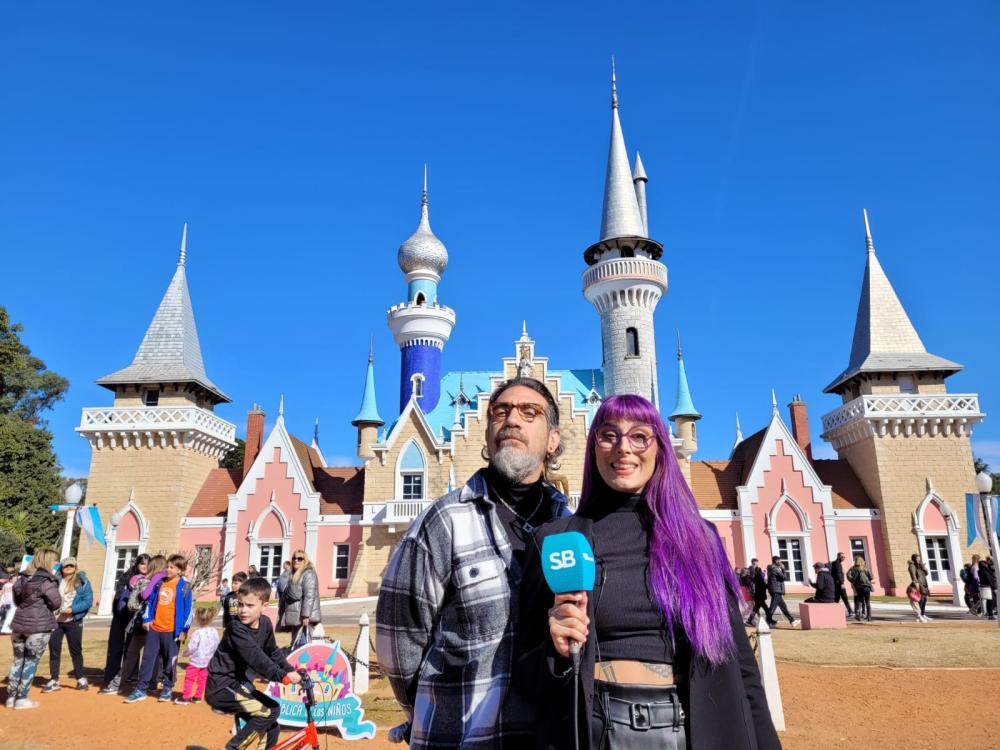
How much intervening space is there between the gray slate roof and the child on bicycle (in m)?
27.8

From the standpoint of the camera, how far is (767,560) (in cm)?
2852

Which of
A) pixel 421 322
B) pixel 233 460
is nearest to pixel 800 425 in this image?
pixel 421 322

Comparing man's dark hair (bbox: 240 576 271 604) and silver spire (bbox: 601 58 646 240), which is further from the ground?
silver spire (bbox: 601 58 646 240)

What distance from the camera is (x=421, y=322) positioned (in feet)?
117

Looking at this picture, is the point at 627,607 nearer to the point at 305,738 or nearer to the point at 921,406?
the point at 305,738

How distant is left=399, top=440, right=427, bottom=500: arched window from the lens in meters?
29.7

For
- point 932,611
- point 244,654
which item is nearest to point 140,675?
point 244,654

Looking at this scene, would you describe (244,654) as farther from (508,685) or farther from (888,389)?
(888,389)

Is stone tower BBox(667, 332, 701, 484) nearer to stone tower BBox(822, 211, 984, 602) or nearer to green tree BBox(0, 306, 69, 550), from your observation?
stone tower BBox(822, 211, 984, 602)

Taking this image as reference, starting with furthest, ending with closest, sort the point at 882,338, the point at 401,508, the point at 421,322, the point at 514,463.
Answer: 1. the point at 421,322
2. the point at 882,338
3. the point at 401,508
4. the point at 514,463

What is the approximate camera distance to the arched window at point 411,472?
97.6 feet

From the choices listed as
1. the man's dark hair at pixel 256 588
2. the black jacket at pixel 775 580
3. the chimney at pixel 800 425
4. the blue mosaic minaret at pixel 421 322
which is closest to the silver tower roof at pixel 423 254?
the blue mosaic minaret at pixel 421 322

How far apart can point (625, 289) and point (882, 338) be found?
1246 centimetres

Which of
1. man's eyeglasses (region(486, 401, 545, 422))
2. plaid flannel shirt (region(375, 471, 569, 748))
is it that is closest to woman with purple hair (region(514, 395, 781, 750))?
plaid flannel shirt (region(375, 471, 569, 748))
